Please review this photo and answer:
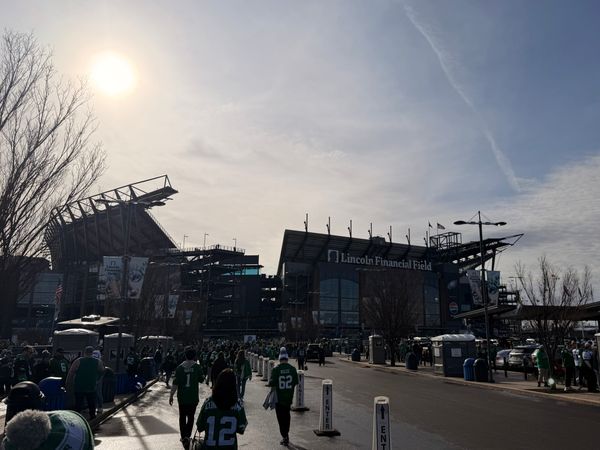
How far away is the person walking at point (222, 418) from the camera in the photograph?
16.4 ft

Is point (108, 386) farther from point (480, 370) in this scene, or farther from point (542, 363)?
point (480, 370)

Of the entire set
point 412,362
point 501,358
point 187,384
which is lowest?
point 412,362

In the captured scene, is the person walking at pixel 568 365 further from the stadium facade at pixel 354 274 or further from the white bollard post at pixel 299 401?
the stadium facade at pixel 354 274

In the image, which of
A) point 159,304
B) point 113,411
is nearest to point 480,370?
point 113,411

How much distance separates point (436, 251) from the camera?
122375mm

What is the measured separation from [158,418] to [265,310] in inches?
4437

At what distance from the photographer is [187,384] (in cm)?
929

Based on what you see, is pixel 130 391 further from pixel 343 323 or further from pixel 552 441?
pixel 343 323

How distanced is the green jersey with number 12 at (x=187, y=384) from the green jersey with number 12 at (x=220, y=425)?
4.30m

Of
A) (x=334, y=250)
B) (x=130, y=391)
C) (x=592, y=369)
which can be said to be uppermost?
(x=334, y=250)

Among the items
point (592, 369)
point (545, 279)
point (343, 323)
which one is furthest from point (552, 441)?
point (343, 323)

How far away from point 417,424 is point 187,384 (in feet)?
20.7

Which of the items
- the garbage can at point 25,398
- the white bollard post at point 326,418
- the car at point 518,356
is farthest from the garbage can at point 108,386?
A: the car at point 518,356

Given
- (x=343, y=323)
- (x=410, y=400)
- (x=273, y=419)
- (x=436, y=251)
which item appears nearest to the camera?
(x=273, y=419)
